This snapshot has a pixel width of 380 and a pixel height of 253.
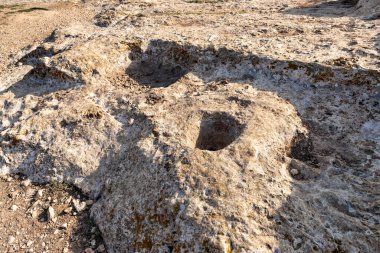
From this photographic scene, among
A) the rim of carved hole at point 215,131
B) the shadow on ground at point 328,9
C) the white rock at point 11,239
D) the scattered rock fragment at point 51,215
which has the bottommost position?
the white rock at point 11,239

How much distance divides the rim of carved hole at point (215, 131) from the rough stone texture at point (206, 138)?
4cm

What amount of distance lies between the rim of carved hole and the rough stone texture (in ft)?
0.15

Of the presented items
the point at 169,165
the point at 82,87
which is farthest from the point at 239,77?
the point at 82,87

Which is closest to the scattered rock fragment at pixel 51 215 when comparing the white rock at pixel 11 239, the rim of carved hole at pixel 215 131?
the white rock at pixel 11 239

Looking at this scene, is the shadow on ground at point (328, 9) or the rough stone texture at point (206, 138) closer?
the rough stone texture at point (206, 138)

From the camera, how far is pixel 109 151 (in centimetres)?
1080

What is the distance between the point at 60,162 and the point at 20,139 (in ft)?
6.19

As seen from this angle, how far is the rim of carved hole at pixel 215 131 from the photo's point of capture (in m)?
10.4

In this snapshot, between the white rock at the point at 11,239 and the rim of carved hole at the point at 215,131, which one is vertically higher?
the rim of carved hole at the point at 215,131

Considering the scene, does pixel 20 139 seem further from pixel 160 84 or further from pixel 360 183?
pixel 360 183

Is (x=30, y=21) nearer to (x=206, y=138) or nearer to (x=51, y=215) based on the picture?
(x=51, y=215)

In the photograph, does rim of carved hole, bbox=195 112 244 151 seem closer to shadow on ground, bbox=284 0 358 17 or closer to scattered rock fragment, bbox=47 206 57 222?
scattered rock fragment, bbox=47 206 57 222

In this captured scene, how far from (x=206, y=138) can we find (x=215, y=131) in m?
0.36

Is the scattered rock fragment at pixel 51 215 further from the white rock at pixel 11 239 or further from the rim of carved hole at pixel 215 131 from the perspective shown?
the rim of carved hole at pixel 215 131
